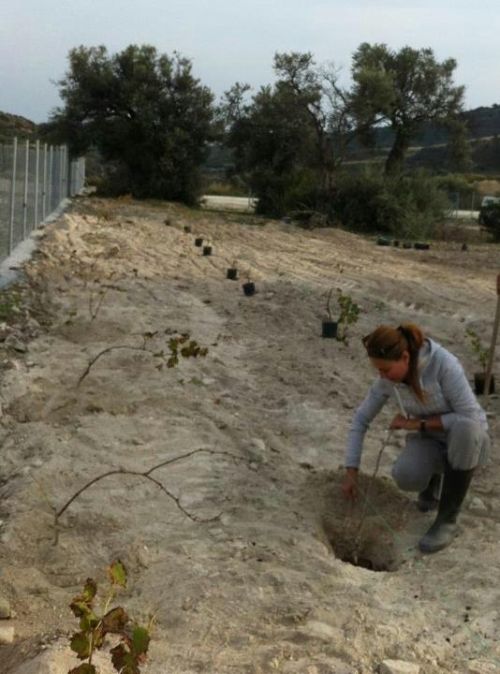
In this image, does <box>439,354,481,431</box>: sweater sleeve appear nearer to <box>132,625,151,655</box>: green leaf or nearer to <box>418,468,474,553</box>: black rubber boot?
<box>418,468,474,553</box>: black rubber boot

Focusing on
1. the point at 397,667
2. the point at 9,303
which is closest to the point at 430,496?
the point at 397,667

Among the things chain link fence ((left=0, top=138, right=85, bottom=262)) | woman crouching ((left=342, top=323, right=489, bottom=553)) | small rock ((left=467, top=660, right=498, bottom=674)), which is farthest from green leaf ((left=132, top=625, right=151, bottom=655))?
chain link fence ((left=0, top=138, right=85, bottom=262))

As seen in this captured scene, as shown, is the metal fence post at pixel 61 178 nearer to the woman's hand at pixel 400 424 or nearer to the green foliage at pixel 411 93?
the green foliage at pixel 411 93

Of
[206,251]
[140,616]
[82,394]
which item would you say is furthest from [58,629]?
[206,251]

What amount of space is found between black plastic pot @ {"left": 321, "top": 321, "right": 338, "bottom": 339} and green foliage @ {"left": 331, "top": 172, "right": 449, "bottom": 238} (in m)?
14.6

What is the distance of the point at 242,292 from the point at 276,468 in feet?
18.5

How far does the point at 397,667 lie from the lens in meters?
3.13

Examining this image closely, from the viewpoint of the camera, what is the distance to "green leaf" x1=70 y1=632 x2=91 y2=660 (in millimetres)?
2584

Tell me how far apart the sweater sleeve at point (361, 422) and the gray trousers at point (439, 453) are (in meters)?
0.31

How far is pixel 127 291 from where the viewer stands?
10156mm

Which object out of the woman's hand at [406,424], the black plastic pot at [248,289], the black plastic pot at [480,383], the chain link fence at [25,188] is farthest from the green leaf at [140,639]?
the chain link fence at [25,188]

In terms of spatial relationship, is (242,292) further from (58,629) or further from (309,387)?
(58,629)

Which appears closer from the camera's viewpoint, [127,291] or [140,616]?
[140,616]

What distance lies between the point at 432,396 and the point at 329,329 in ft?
13.1
